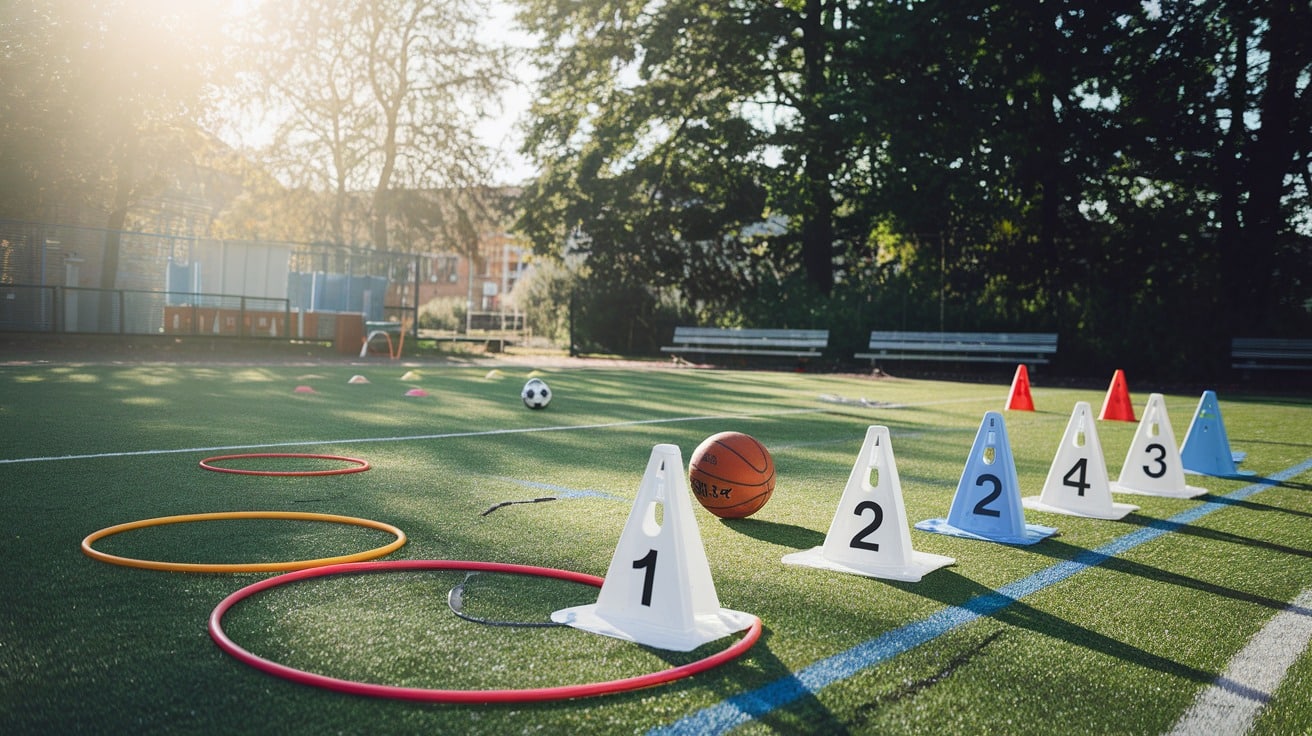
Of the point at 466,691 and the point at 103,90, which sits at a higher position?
the point at 103,90

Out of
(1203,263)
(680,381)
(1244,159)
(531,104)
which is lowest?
(680,381)

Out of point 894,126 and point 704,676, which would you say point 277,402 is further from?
point 894,126

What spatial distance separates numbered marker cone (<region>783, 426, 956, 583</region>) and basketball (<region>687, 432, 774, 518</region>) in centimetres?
83

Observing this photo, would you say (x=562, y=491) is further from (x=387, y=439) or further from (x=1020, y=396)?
(x=1020, y=396)

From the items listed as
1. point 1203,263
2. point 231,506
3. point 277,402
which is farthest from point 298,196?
point 231,506

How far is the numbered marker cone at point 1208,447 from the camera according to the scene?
8172 mm

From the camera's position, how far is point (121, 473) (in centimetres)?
638

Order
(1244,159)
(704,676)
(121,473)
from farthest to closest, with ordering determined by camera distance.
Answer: (1244,159), (121,473), (704,676)

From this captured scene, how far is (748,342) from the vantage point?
2923 centimetres

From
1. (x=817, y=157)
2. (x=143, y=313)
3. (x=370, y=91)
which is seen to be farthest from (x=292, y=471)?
(x=370, y=91)

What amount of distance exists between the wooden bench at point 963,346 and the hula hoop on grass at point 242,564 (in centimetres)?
2260

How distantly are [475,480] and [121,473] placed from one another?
7.63 feet

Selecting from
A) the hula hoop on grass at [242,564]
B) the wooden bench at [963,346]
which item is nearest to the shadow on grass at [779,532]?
the hula hoop on grass at [242,564]

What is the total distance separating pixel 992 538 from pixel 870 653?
2.30 metres
